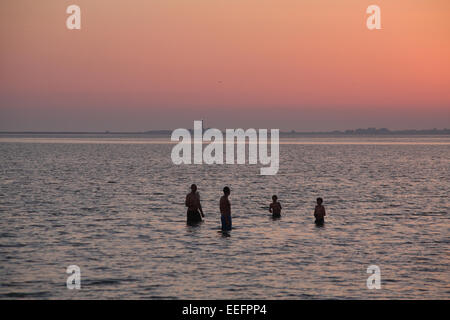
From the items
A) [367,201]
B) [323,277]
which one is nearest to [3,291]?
[323,277]

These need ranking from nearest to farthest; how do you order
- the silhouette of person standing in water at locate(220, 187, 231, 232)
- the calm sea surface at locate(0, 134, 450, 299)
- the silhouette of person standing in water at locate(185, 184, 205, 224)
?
the calm sea surface at locate(0, 134, 450, 299), the silhouette of person standing in water at locate(220, 187, 231, 232), the silhouette of person standing in water at locate(185, 184, 205, 224)

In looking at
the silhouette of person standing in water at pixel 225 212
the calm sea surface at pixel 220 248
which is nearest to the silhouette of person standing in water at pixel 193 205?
the calm sea surface at pixel 220 248

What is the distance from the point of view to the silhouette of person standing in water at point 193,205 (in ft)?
90.8

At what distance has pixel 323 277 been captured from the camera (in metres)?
19.7

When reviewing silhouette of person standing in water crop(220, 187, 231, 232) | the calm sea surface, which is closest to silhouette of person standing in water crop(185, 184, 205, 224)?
the calm sea surface

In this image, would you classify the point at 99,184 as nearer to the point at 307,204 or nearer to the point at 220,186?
the point at 220,186

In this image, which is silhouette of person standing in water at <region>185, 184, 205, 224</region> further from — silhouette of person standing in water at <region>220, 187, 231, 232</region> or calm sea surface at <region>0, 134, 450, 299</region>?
silhouette of person standing in water at <region>220, 187, 231, 232</region>

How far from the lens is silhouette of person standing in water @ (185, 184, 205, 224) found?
90.8 ft

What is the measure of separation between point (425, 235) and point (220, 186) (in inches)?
1264

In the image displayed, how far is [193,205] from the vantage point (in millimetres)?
28594

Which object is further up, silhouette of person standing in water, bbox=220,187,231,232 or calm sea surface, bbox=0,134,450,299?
silhouette of person standing in water, bbox=220,187,231,232

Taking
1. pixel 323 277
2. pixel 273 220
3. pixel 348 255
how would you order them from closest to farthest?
pixel 323 277
pixel 348 255
pixel 273 220

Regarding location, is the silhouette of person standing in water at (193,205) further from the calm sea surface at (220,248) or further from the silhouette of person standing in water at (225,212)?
the silhouette of person standing in water at (225,212)
